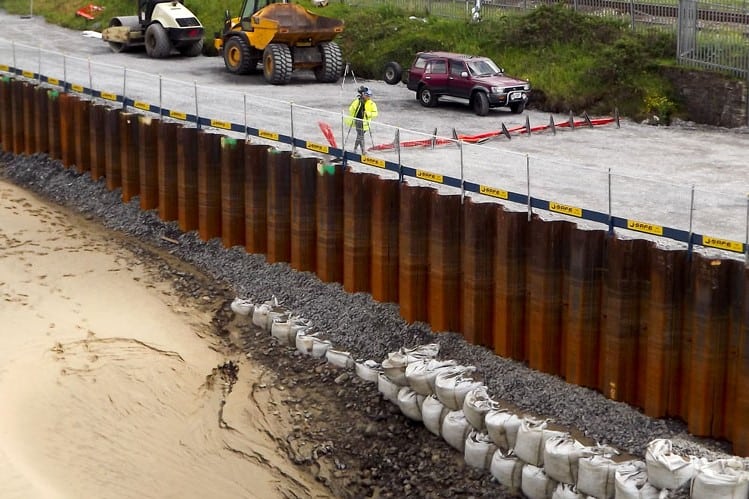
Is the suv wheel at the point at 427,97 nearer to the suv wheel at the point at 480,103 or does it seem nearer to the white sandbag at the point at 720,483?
the suv wheel at the point at 480,103

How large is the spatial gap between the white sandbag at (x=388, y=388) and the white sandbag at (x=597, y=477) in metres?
3.90

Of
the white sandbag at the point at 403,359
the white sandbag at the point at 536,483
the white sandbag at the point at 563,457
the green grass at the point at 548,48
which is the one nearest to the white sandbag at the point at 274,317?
the white sandbag at the point at 403,359

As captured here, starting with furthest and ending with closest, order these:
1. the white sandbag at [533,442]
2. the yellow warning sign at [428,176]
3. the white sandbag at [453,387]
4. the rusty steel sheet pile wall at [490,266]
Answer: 1. the yellow warning sign at [428,176]
2. the white sandbag at [453,387]
3. the white sandbag at [533,442]
4. the rusty steel sheet pile wall at [490,266]

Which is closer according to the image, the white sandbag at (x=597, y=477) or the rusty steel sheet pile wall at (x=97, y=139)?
the white sandbag at (x=597, y=477)

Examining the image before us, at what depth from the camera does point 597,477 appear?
16922mm

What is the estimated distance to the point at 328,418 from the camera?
2022 cm

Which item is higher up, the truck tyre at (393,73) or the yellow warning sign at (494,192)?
the truck tyre at (393,73)

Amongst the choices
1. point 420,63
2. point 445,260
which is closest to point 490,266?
point 445,260

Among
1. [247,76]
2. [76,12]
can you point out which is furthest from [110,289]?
[76,12]

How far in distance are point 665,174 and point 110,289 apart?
10.9m

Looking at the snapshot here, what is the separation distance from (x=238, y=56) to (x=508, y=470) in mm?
23131

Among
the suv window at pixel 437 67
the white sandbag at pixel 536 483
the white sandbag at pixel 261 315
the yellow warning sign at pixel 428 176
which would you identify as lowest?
the white sandbag at pixel 536 483

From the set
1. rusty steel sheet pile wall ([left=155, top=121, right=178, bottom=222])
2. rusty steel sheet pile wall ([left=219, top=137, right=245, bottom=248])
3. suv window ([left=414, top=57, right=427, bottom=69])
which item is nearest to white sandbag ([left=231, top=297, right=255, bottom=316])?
rusty steel sheet pile wall ([left=219, top=137, right=245, bottom=248])

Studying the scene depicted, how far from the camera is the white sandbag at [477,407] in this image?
1861cm
